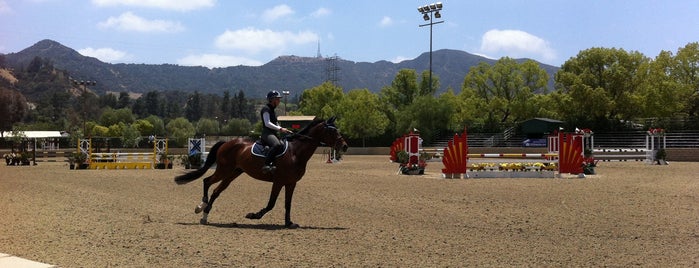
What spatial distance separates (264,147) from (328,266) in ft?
12.8

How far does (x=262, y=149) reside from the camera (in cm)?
965

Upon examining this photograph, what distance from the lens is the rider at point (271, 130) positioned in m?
9.40

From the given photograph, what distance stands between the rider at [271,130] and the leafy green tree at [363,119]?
6022 cm

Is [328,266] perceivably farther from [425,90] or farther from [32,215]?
[425,90]

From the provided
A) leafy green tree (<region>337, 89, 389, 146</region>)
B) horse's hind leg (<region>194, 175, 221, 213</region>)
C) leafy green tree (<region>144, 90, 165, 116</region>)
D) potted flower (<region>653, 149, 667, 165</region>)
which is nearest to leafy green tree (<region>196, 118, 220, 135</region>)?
leafy green tree (<region>144, 90, 165, 116</region>)

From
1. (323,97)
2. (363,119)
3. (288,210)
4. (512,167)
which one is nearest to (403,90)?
(363,119)

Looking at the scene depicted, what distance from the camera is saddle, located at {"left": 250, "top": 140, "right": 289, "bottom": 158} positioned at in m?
9.52

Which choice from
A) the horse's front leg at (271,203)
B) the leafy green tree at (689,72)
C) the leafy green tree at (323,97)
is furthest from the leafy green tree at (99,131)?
the horse's front leg at (271,203)

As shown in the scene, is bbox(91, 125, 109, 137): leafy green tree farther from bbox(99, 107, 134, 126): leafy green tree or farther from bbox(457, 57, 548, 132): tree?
bbox(457, 57, 548, 132): tree

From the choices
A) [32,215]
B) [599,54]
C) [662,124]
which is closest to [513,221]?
[32,215]

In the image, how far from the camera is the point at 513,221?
9.94 metres

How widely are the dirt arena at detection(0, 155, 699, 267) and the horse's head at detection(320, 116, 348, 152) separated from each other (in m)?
1.26

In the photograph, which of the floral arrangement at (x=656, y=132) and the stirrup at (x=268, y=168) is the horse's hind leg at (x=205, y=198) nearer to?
the stirrup at (x=268, y=168)

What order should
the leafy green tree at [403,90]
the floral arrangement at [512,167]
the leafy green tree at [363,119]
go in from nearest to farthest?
the floral arrangement at [512,167], the leafy green tree at [363,119], the leafy green tree at [403,90]
